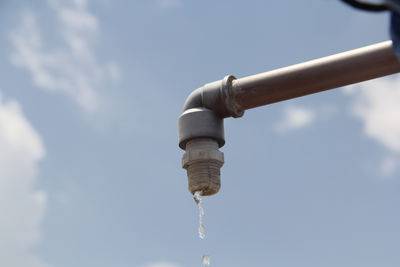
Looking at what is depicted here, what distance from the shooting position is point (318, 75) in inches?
183

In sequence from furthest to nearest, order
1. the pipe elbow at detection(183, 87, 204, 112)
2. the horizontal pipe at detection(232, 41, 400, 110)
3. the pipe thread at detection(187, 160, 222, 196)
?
1. the pipe elbow at detection(183, 87, 204, 112)
2. the pipe thread at detection(187, 160, 222, 196)
3. the horizontal pipe at detection(232, 41, 400, 110)

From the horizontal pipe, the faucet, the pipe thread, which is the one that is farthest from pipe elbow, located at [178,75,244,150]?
the pipe thread

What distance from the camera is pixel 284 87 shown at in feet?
15.8

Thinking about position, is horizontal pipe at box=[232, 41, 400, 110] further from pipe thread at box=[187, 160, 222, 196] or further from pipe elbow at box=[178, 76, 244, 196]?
pipe thread at box=[187, 160, 222, 196]

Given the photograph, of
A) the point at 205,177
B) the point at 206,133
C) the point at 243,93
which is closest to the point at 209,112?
the point at 206,133

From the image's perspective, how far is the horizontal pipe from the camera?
175 inches

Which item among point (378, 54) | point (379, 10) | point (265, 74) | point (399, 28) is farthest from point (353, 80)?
point (379, 10)

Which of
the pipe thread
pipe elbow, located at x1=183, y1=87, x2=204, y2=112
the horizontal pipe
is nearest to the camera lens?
the horizontal pipe

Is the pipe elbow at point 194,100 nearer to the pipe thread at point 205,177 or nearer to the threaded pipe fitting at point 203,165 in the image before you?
the threaded pipe fitting at point 203,165

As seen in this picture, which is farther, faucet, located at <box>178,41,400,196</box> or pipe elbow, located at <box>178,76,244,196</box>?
pipe elbow, located at <box>178,76,244,196</box>

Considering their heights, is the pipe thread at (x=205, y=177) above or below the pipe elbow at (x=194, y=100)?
below

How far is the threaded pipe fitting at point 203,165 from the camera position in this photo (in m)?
5.21

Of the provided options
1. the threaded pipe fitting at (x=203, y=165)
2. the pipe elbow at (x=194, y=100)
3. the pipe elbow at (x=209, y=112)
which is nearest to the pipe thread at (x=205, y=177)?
the threaded pipe fitting at (x=203, y=165)

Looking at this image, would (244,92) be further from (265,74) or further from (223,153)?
(223,153)
